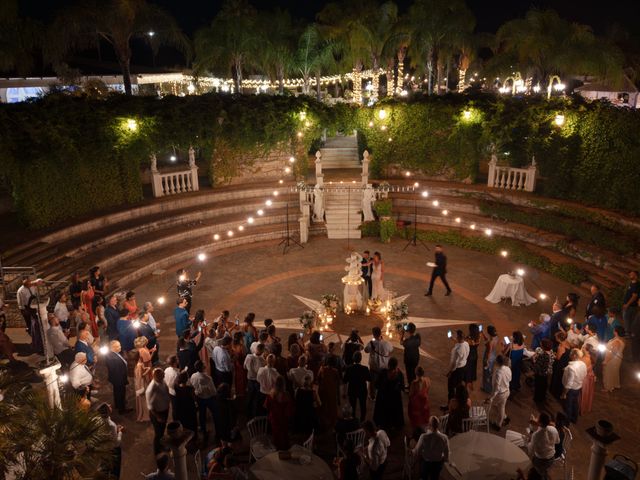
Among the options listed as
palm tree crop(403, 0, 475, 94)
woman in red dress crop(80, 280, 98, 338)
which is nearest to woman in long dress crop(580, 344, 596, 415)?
woman in red dress crop(80, 280, 98, 338)

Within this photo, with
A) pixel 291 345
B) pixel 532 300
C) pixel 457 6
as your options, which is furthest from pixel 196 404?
pixel 457 6

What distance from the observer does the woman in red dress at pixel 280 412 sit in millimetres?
8957

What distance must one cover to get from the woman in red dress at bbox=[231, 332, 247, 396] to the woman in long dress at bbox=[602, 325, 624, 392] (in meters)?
7.72

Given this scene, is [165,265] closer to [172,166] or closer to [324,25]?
[172,166]

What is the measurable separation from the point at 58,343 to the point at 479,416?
892 centimetres

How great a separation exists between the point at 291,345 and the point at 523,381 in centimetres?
560

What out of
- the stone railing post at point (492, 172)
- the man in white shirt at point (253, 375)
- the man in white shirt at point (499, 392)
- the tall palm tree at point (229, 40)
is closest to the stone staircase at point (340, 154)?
the tall palm tree at point (229, 40)

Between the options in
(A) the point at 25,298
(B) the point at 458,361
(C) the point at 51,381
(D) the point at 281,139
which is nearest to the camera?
(C) the point at 51,381

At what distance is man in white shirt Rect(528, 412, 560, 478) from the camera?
810 centimetres

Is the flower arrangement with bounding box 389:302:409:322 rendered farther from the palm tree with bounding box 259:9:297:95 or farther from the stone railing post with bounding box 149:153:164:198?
the palm tree with bounding box 259:9:297:95

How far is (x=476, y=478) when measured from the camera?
7.68 m

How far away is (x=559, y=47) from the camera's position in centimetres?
2709

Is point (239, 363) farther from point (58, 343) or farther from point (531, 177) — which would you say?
point (531, 177)

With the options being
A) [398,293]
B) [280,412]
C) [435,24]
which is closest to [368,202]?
[398,293]
